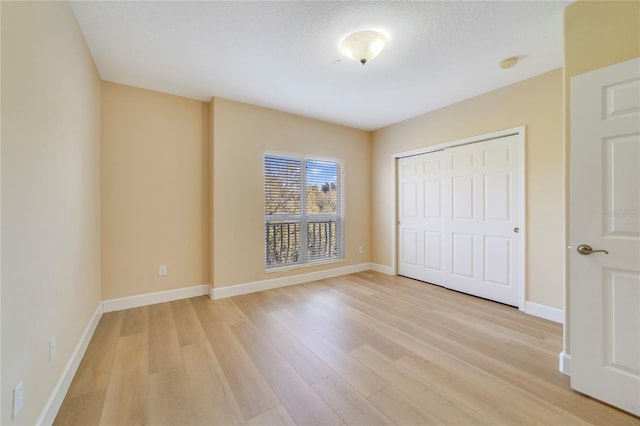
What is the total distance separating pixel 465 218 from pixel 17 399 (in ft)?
13.9

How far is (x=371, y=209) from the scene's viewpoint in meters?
5.02

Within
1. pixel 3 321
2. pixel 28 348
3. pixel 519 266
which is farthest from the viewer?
pixel 519 266

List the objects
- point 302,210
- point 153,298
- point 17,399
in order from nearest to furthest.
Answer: point 17,399
point 153,298
point 302,210

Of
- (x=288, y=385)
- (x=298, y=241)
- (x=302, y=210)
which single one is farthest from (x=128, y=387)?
(x=302, y=210)

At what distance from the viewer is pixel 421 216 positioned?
4223 mm

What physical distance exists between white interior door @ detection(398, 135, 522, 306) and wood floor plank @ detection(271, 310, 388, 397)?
92.3 inches

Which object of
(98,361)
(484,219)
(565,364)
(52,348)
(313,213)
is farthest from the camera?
(313,213)

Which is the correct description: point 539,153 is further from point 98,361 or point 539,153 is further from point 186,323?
point 98,361

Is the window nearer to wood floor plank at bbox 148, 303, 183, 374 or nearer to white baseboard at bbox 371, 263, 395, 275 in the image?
white baseboard at bbox 371, 263, 395, 275

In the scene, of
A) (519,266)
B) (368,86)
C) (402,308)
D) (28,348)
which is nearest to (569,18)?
(368,86)

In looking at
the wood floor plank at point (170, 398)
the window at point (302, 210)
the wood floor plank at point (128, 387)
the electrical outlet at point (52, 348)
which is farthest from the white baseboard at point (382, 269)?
the electrical outlet at point (52, 348)

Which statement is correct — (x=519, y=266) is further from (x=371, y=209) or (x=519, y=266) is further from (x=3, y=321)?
(x=3, y=321)

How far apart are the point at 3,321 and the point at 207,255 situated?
2.58 metres

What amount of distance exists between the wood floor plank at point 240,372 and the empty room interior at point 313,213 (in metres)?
0.02
